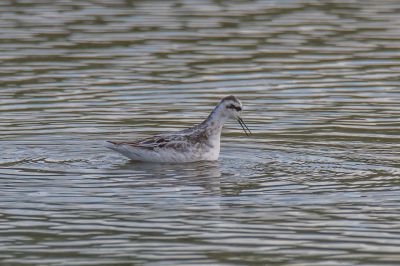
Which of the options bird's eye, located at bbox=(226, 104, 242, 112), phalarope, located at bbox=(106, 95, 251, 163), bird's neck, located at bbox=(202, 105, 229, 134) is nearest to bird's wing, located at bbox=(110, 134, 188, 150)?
phalarope, located at bbox=(106, 95, 251, 163)

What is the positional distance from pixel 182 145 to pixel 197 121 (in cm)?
329

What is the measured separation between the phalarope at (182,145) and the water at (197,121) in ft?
0.70

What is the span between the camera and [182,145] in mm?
19750

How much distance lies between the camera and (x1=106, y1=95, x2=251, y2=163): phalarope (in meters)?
19.4

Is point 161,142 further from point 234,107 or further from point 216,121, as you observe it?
point 234,107

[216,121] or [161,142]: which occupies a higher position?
[216,121]

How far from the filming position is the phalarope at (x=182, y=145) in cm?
1942

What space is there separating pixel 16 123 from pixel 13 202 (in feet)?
21.8

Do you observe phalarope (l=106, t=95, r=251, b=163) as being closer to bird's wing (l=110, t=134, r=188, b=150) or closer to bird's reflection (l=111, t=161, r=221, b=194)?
bird's wing (l=110, t=134, r=188, b=150)

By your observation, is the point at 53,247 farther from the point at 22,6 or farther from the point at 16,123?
the point at 22,6

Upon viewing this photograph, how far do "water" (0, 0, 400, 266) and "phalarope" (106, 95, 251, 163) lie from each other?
0.21m

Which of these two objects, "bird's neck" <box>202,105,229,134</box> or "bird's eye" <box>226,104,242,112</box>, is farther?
"bird's eye" <box>226,104,242,112</box>

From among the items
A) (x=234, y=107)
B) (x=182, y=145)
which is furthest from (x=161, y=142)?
(x=234, y=107)

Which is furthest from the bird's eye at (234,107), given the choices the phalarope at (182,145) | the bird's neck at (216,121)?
the bird's neck at (216,121)
